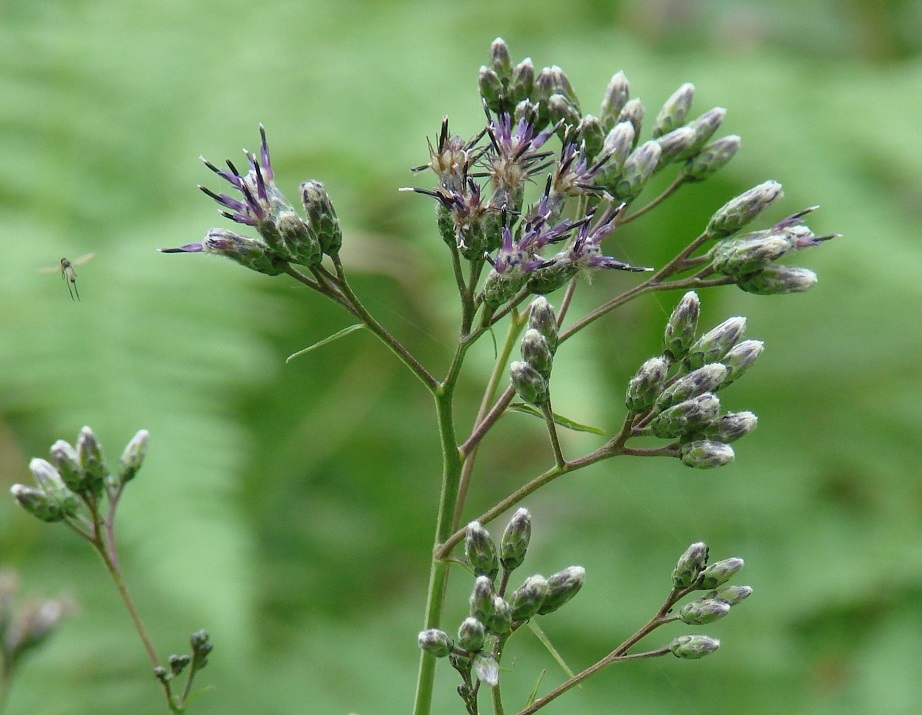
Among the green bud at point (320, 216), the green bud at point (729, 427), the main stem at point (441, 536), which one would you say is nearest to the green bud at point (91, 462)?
the green bud at point (320, 216)

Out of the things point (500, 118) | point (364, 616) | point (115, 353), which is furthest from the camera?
point (364, 616)

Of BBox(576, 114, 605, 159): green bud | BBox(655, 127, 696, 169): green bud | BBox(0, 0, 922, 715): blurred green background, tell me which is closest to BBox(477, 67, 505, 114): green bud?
BBox(576, 114, 605, 159): green bud

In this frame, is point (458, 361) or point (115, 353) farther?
point (115, 353)

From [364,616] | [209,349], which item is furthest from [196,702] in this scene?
[209,349]

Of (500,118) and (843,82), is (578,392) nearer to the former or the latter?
(500,118)

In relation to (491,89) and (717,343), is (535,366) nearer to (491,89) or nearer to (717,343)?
(717,343)

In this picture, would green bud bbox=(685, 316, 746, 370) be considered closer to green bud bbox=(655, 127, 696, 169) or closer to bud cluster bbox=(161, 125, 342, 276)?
green bud bbox=(655, 127, 696, 169)

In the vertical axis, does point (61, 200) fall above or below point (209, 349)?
above
